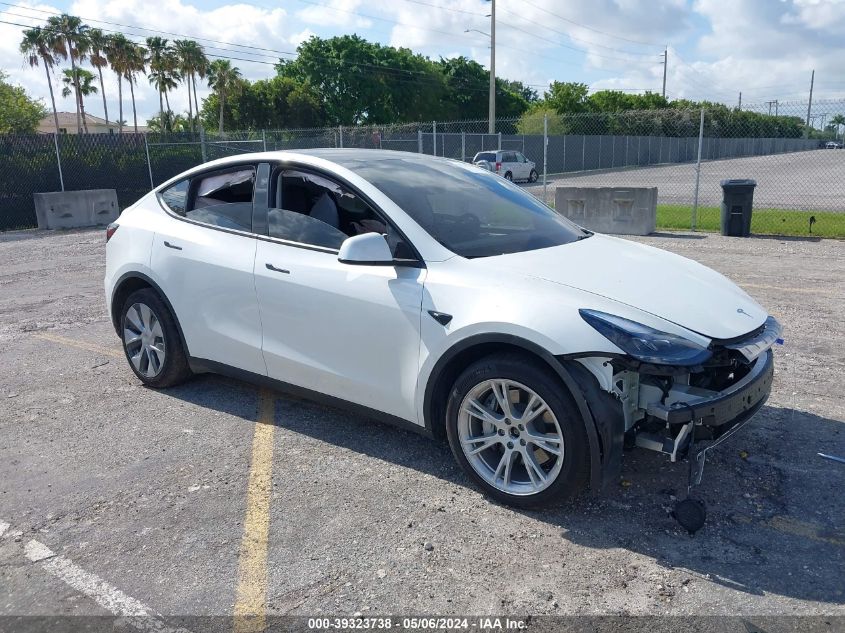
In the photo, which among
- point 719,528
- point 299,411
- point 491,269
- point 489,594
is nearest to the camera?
point 489,594

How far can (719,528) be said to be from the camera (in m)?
3.37

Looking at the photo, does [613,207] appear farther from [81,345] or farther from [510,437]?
[510,437]

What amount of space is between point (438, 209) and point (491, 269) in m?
0.67

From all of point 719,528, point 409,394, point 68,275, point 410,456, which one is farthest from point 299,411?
point 68,275

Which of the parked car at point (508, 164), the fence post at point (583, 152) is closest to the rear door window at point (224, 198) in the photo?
the parked car at point (508, 164)

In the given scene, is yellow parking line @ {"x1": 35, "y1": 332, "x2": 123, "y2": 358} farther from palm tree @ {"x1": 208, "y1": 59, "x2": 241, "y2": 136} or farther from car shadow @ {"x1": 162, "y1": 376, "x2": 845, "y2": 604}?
palm tree @ {"x1": 208, "y1": 59, "x2": 241, "y2": 136}

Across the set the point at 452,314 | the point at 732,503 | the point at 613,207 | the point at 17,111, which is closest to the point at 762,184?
the point at 613,207

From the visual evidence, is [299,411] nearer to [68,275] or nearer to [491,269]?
[491,269]

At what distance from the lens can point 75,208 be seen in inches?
704

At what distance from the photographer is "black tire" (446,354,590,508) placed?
326cm

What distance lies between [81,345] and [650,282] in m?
5.21

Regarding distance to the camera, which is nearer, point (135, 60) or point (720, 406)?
point (720, 406)

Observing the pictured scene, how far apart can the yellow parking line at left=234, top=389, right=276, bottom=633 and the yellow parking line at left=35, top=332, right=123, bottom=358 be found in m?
2.31

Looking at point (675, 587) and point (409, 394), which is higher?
point (409, 394)
